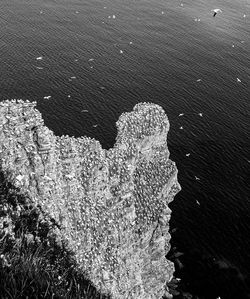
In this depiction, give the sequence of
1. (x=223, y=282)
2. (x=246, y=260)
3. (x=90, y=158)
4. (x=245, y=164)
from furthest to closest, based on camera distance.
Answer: (x=245, y=164)
(x=246, y=260)
(x=223, y=282)
(x=90, y=158)

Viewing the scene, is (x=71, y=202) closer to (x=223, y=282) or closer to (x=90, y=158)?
(x=90, y=158)

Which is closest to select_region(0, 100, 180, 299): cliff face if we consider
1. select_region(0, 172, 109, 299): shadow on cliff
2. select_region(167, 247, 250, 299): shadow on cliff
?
select_region(0, 172, 109, 299): shadow on cliff

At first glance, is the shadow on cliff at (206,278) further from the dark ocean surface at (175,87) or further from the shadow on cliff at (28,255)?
the shadow on cliff at (28,255)

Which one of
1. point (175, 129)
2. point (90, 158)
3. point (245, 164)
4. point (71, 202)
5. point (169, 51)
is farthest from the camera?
point (169, 51)

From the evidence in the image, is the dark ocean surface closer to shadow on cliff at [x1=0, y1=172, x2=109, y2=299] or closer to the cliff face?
the cliff face

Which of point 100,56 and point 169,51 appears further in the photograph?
point 169,51

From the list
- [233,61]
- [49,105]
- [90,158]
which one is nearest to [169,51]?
[233,61]

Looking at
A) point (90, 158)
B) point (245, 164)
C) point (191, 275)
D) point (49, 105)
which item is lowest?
point (49, 105)
